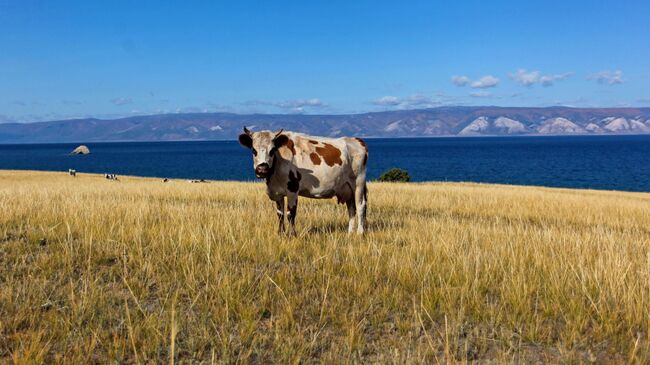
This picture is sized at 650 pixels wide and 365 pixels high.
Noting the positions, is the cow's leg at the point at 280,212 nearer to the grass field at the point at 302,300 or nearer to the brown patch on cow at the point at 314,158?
the grass field at the point at 302,300

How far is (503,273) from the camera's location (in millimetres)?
5945

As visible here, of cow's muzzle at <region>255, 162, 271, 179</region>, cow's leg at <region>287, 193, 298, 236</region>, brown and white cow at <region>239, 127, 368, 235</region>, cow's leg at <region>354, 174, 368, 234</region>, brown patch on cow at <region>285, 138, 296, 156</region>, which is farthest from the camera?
cow's leg at <region>354, 174, 368, 234</region>

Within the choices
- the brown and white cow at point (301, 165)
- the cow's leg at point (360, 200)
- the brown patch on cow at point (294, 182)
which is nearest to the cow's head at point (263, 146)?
the brown and white cow at point (301, 165)

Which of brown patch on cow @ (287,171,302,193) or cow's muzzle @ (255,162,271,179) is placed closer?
cow's muzzle @ (255,162,271,179)

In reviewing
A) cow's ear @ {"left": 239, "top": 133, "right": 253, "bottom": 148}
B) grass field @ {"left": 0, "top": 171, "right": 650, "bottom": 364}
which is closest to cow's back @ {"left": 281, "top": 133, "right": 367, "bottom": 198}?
cow's ear @ {"left": 239, "top": 133, "right": 253, "bottom": 148}

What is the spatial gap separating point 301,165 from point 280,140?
65 centimetres

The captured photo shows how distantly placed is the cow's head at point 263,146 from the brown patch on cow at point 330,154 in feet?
2.87

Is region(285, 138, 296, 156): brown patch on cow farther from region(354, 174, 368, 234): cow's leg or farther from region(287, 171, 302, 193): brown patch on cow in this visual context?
region(354, 174, 368, 234): cow's leg

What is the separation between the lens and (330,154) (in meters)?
8.53

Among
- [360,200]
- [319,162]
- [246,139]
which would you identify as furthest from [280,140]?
[360,200]

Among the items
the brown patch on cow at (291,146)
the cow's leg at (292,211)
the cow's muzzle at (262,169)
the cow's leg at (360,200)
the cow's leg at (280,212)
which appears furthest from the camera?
the cow's leg at (360,200)

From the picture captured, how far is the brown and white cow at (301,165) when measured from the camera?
7828mm

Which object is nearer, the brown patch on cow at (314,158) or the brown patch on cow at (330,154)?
the brown patch on cow at (314,158)

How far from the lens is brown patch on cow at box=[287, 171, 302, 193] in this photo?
26.9 ft
